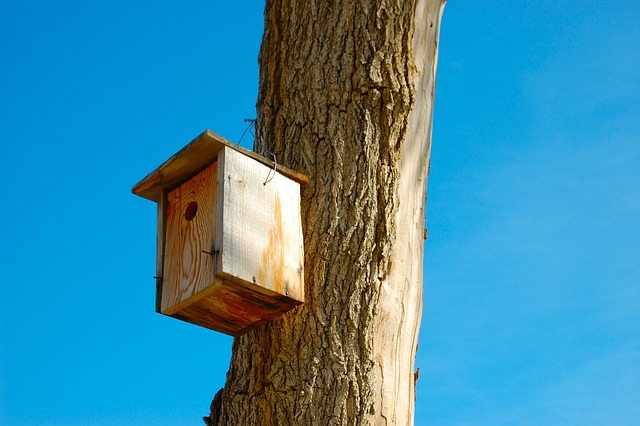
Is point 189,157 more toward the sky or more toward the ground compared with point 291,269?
more toward the sky

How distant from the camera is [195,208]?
145 inches

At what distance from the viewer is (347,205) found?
362 cm

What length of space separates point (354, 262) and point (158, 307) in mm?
720

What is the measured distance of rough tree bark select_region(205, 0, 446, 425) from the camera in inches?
134

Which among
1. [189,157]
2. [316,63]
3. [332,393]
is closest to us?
[332,393]

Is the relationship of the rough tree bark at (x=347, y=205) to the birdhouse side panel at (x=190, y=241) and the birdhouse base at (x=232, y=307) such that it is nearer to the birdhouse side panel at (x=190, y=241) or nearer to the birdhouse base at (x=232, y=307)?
the birdhouse base at (x=232, y=307)

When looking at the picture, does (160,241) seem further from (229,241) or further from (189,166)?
(229,241)

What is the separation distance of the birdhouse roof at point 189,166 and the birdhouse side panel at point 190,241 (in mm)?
30

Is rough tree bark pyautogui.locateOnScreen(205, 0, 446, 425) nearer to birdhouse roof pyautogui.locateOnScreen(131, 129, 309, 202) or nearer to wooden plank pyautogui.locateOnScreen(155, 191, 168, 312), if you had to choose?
birdhouse roof pyautogui.locateOnScreen(131, 129, 309, 202)

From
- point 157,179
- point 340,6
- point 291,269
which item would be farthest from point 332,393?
point 340,6

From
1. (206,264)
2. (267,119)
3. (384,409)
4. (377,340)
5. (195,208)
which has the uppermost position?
(267,119)

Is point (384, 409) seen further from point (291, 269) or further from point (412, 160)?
point (412, 160)

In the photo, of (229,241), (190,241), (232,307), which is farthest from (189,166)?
(232,307)

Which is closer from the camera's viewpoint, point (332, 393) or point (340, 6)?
point (332, 393)
